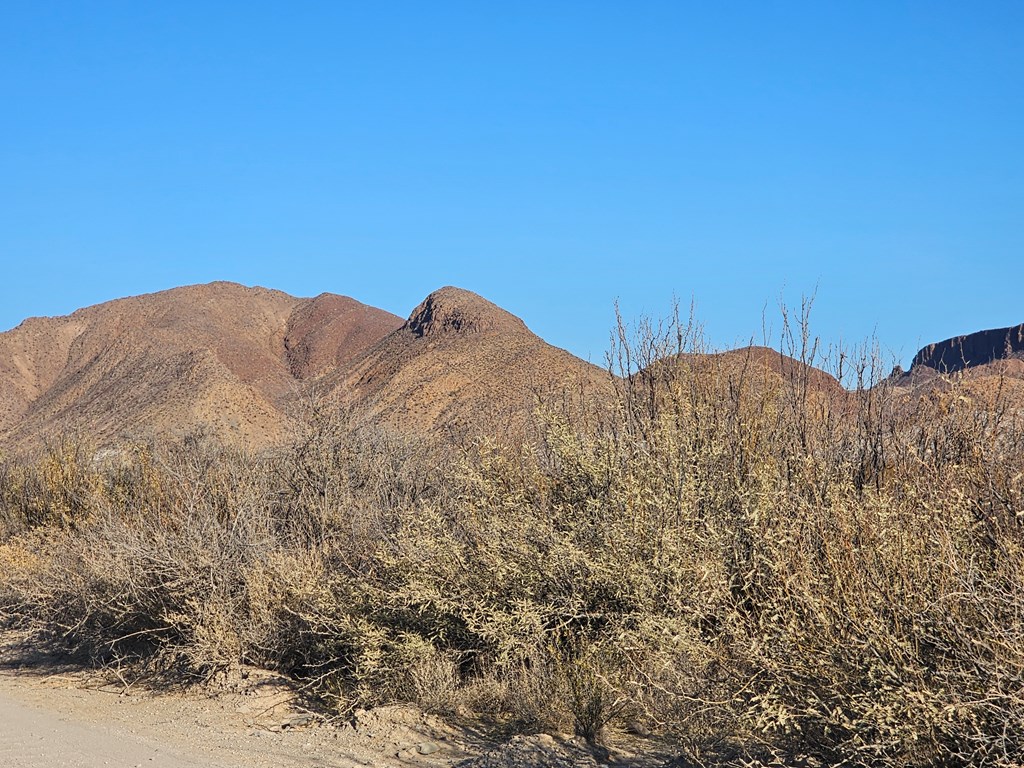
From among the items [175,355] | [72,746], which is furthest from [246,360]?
[72,746]

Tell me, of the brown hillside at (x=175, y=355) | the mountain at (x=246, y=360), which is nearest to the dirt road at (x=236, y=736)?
the mountain at (x=246, y=360)

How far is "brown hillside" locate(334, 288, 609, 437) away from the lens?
45031 millimetres

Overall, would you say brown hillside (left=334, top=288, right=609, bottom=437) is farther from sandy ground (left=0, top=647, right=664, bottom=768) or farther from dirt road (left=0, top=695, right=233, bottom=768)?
dirt road (left=0, top=695, right=233, bottom=768)

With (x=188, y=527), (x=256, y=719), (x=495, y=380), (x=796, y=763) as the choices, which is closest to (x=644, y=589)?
(x=796, y=763)

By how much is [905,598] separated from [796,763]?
3.74ft

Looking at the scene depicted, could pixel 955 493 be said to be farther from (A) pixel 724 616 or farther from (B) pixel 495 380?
(B) pixel 495 380

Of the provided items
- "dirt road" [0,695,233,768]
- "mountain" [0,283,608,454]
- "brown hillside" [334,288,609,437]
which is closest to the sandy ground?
"dirt road" [0,695,233,768]

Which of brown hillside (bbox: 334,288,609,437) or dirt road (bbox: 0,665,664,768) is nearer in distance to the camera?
dirt road (bbox: 0,665,664,768)

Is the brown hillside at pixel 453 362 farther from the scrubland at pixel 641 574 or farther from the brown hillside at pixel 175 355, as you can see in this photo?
the scrubland at pixel 641 574

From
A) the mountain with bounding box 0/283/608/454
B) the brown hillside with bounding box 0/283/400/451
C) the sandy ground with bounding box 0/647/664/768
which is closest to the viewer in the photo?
the sandy ground with bounding box 0/647/664/768

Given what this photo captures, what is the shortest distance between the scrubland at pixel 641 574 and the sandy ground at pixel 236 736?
0.32 metres

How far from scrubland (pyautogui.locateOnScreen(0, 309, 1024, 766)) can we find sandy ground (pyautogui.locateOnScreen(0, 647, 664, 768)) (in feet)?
1.05

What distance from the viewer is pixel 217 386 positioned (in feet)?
180

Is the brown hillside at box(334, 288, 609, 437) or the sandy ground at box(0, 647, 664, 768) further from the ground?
the brown hillside at box(334, 288, 609, 437)
